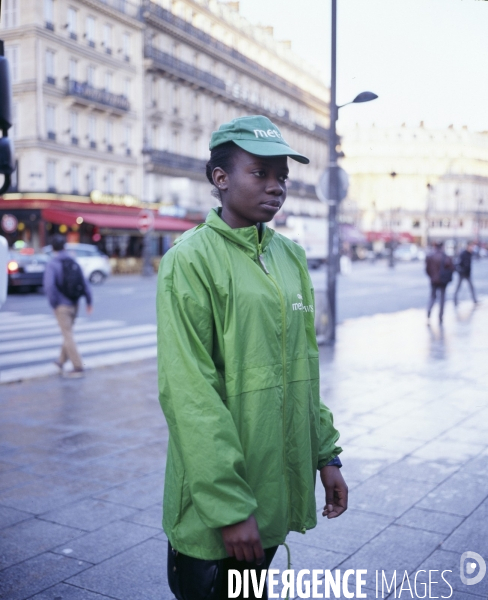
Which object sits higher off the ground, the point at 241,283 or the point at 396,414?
the point at 241,283

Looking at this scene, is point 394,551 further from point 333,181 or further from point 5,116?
point 333,181

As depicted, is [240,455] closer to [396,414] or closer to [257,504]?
[257,504]

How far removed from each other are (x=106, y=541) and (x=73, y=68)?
124ft

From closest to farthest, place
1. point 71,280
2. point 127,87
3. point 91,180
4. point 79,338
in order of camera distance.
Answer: point 71,280 → point 79,338 → point 91,180 → point 127,87

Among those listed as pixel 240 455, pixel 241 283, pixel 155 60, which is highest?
pixel 155 60

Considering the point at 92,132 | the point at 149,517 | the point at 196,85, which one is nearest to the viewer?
the point at 149,517

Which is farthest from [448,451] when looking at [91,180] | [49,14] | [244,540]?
[91,180]

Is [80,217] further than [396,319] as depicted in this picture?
Yes

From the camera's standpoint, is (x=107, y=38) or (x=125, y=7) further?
(x=125, y=7)

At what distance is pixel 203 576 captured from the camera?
202 cm

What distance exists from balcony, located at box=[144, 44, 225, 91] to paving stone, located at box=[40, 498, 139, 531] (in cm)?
4298

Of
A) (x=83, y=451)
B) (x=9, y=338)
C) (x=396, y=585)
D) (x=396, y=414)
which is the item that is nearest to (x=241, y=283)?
(x=396, y=585)

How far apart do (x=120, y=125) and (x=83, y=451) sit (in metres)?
39.6

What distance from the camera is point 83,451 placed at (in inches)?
221
